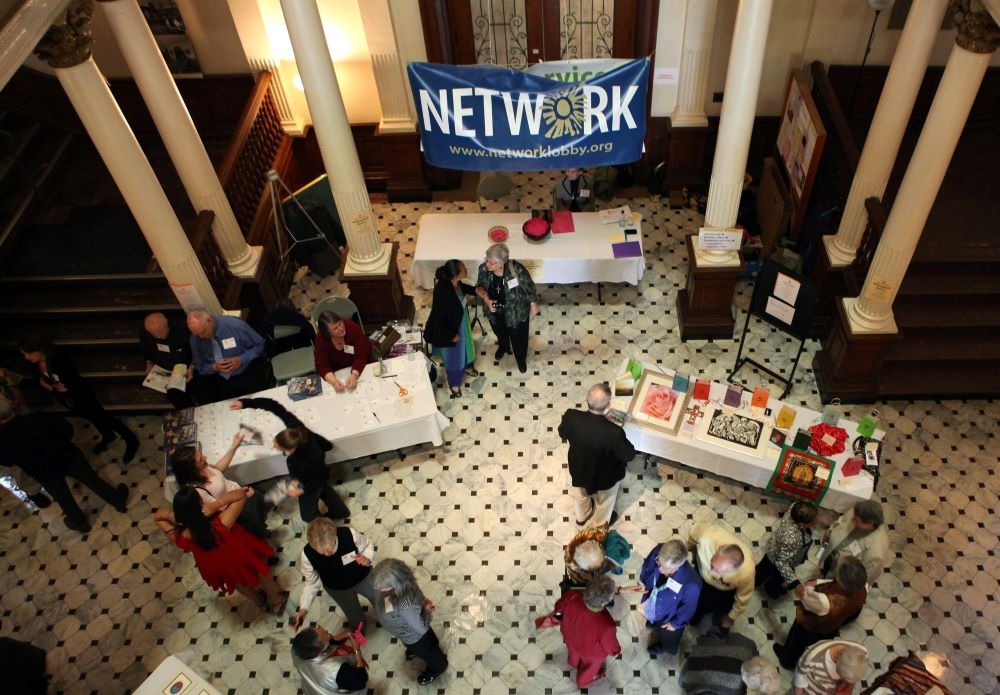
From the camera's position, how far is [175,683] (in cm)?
496

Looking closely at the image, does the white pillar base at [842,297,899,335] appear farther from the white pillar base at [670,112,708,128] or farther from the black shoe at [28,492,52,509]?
the black shoe at [28,492,52,509]

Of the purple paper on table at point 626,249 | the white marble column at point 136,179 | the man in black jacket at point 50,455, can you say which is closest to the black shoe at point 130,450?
the man in black jacket at point 50,455

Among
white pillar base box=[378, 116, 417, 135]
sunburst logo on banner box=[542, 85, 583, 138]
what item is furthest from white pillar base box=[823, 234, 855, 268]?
white pillar base box=[378, 116, 417, 135]

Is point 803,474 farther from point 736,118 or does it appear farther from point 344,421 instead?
point 344,421

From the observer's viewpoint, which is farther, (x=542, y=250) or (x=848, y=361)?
(x=542, y=250)

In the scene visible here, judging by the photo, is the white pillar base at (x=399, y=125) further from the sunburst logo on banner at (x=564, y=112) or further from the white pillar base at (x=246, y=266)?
the sunburst logo on banner at (x=564, y=112)

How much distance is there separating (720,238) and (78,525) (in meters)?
6.77

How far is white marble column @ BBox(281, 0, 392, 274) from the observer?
246 inches

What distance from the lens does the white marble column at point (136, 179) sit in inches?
234

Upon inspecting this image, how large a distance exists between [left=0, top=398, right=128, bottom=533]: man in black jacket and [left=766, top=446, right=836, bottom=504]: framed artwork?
6045 millimetres

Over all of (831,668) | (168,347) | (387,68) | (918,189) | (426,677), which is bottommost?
(426,677)

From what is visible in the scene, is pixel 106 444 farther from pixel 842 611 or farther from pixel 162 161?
pixel 842 611

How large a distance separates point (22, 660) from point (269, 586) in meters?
1.75

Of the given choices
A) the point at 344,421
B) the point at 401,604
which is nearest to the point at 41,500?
the point at 344,421
